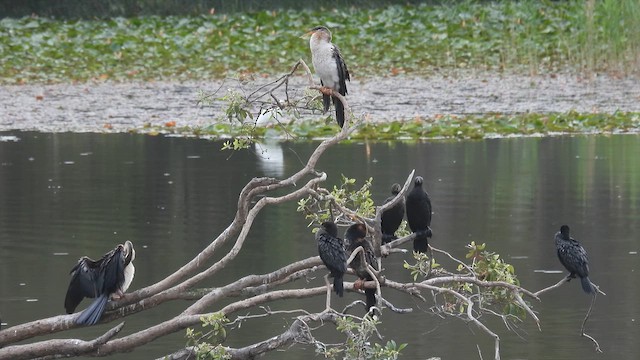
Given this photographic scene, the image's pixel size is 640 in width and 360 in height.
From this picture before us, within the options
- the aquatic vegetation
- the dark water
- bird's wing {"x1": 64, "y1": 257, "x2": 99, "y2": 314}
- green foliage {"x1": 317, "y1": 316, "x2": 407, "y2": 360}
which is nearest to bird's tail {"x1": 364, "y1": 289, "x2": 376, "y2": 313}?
green foliage {"x1": 317, "y1": 316, "x2": 407, "y2": 360}

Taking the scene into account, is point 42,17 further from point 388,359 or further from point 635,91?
point 388,359

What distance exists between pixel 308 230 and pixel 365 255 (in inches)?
197

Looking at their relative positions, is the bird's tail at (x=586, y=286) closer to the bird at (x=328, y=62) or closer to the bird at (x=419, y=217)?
the bird at (x=419, y=217)

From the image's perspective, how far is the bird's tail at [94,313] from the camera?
6871mm

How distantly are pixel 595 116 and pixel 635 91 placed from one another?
10.3 feet

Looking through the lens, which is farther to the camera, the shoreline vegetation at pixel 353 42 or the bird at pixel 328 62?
the shoreline vegetation at pixel 353 42

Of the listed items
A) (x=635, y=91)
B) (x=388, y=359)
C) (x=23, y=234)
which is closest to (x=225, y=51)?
(x=635, y=91)

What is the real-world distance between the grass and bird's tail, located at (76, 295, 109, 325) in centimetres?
1606

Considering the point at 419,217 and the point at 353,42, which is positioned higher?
the point at 353,42

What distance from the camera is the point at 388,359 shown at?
6.32m

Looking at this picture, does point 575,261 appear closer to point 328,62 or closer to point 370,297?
point 370,297

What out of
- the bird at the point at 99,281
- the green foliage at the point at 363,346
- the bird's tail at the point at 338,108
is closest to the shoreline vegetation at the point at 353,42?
the bird's tail at the point at 338,108

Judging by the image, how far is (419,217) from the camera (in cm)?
826

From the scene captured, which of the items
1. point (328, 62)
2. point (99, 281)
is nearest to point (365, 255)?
point (99, 281)
